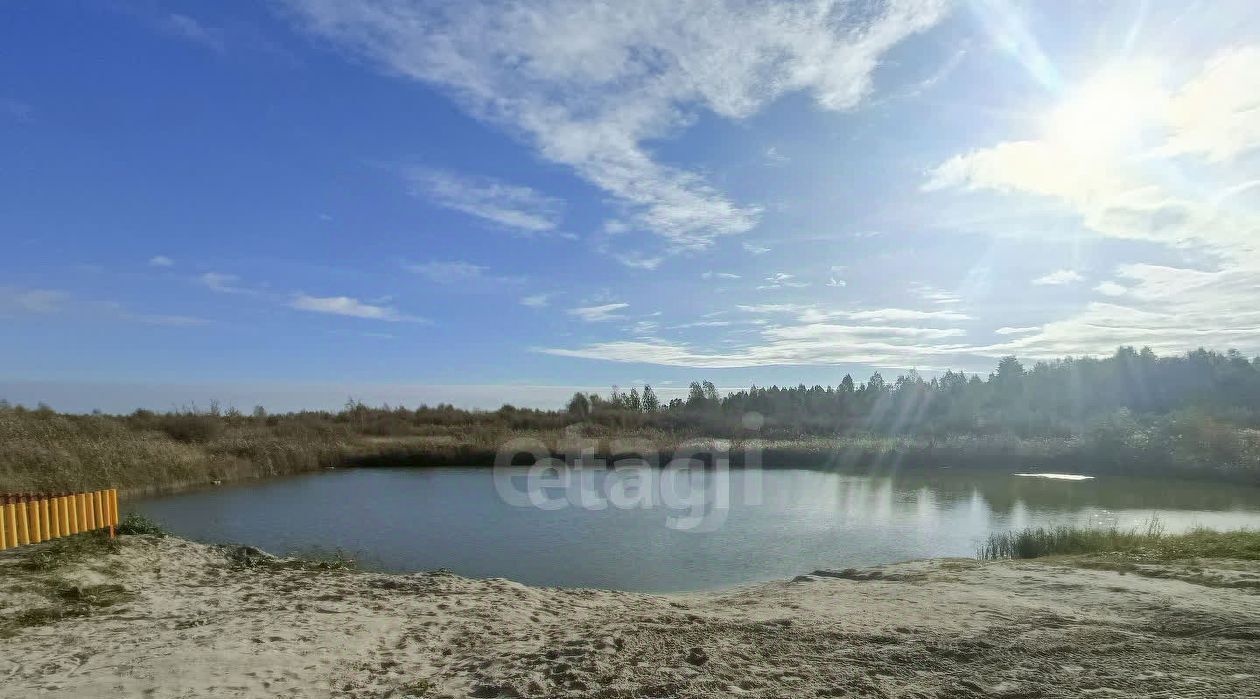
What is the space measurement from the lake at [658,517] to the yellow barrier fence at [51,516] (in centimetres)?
354

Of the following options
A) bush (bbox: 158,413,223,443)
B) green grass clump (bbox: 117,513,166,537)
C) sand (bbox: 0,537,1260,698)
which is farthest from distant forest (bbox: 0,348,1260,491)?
sand (bbox: 0,537,1260,698)

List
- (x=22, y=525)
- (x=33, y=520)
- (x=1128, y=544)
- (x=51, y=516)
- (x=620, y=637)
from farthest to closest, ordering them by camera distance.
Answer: (x=1128, y=544) → (x=51, y=516) → (x=33, y=520) → (x=22, y=525) → (x=620, y=637)

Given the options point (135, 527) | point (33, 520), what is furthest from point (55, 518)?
point (135, 527)

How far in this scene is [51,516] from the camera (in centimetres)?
938

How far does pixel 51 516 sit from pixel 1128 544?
15.3 meters

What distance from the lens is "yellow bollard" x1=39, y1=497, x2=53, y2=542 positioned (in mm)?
9203

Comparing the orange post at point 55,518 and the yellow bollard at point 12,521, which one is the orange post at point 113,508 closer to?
the orange post at point 55,518

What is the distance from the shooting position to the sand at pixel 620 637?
16.5ft

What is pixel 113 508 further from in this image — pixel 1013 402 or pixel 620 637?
pixel 1013 402

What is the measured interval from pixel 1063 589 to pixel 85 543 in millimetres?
11654

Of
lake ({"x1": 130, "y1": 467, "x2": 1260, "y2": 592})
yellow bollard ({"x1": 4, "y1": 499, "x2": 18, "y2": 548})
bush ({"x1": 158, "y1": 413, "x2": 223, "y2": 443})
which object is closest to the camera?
yellow bollard ({"x1": 4, "y1": 499, "x2": 18, "y2": 548})

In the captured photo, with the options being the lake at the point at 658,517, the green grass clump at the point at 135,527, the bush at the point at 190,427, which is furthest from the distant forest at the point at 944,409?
the green grass clump at the point at 135,527

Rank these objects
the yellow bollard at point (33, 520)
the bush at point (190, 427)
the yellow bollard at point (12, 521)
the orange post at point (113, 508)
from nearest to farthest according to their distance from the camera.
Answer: the yellow bollard at point (12, 521)
the yellow bollard at point (33, 520)
the orange post at point (113, 508)
the bush at point (190, 427)

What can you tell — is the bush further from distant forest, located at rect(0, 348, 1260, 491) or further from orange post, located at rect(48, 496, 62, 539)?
orange post, located at rect(48, 496, 62, 539)
